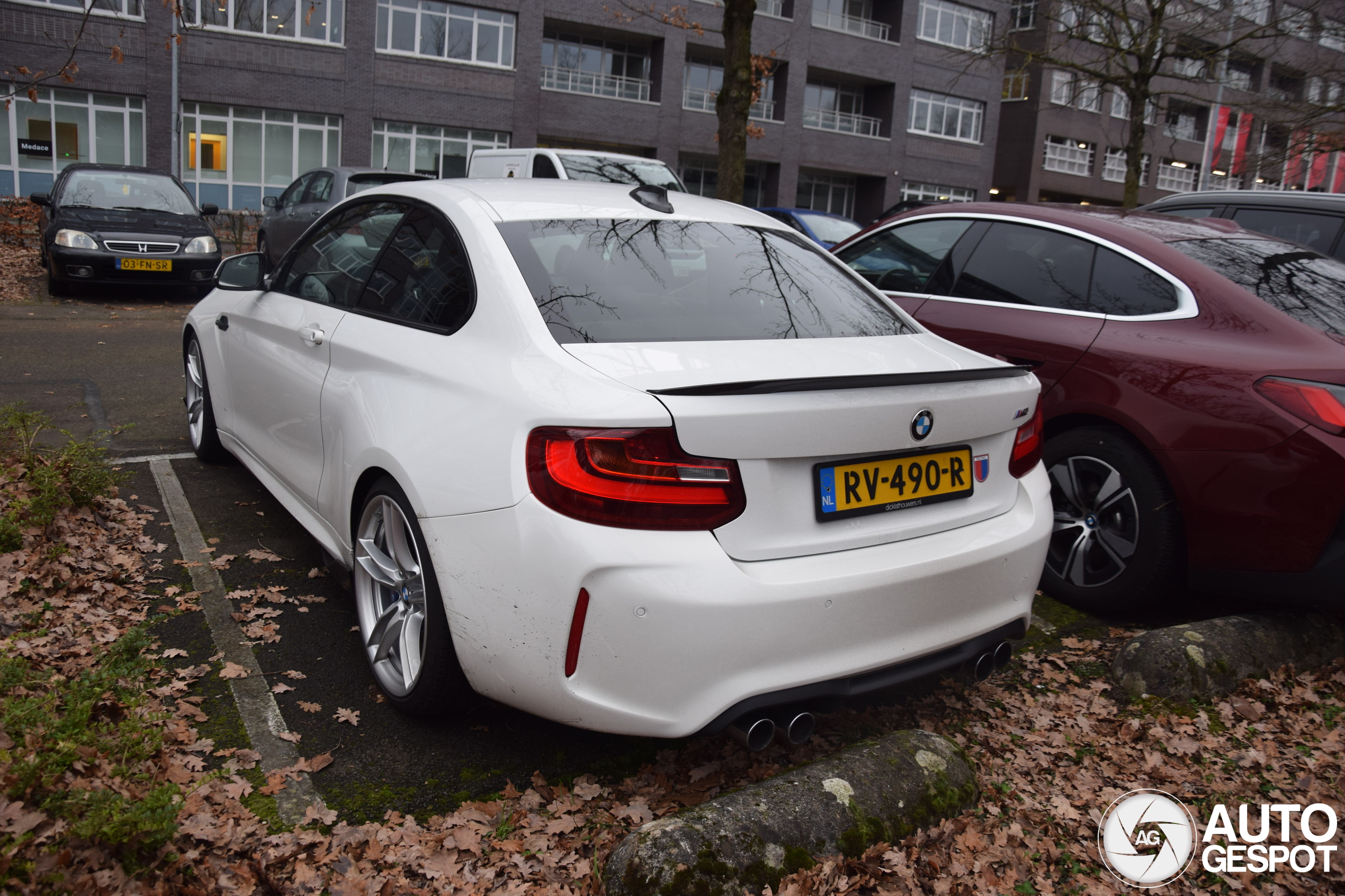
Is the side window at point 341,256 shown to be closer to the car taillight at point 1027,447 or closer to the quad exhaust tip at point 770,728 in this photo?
the quad exhaust tip at point 770,728

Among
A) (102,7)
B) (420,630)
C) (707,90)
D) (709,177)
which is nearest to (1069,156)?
(709,177)

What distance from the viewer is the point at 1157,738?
10.8 feet

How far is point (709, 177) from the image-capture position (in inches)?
1516

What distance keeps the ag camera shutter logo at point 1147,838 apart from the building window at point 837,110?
38.3 meters

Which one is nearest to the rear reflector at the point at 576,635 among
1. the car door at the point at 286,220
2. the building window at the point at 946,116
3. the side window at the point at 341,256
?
the side window at the point at 341,256

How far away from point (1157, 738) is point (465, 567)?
2.32m

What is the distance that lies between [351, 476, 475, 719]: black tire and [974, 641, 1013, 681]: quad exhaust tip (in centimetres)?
144

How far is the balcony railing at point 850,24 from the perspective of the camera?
3828 cm

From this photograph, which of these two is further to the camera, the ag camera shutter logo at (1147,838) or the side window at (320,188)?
Result: the side window at (320,188)

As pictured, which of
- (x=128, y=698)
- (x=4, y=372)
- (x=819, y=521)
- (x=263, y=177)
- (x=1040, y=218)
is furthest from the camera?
(x=263, y=177)

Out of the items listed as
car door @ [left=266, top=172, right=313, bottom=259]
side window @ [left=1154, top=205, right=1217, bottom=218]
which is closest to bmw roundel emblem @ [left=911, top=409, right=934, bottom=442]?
side window @ [left=1154, top=205, right=1217, bottom=218]

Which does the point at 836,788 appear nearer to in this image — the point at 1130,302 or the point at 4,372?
the point at 1130,302

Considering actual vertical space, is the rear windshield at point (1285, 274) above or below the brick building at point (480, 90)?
below

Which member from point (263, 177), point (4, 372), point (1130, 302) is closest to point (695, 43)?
point (263, 177)
